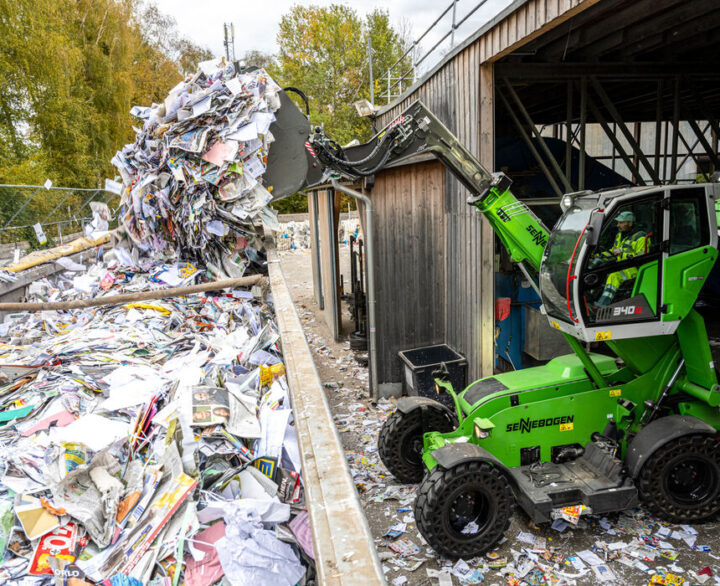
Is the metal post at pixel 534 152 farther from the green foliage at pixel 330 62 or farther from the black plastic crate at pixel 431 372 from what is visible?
the green foliage at pixel 330 62

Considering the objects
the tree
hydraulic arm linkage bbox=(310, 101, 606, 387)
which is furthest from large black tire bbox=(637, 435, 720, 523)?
the tree

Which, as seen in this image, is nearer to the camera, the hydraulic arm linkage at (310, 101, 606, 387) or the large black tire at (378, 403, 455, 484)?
the hydraulic arm linkage at (310, 101, 606, 387)

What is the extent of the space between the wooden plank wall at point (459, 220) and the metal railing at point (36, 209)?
312 inches

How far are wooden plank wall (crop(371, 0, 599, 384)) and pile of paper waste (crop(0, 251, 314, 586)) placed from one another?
2356 millimetres

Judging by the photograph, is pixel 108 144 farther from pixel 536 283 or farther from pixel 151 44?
pixel 536 283

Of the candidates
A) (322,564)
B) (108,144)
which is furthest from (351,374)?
(108,144)

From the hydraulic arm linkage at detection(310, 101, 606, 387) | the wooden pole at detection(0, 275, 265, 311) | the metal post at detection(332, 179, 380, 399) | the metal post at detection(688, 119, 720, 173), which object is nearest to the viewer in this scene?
the hydraulic arm linkage at detection(310, 101, 606, 387)

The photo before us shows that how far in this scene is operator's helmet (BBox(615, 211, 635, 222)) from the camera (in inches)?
143

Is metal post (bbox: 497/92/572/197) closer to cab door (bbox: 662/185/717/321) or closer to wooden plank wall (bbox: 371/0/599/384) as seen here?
wooden plank wall (bbox: 371/0/599/384)

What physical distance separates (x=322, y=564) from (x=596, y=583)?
2628 mm

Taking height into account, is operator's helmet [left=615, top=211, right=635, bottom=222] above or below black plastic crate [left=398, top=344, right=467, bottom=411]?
above

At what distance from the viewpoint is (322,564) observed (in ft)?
5.49

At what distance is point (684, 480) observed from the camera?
377 cm

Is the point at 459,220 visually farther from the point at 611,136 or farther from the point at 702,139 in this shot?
the point at 702,139
